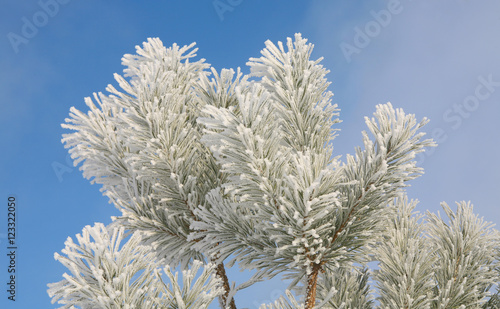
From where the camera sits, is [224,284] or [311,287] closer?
[311,287]

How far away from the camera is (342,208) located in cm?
211

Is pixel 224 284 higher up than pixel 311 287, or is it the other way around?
pixel 224 284

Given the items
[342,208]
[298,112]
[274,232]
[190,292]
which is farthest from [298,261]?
[298,112]

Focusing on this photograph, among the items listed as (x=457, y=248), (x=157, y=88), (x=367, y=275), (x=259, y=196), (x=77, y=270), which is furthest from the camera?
(x=367, y=275)

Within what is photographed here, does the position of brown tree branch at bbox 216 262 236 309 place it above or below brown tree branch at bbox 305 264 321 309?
above

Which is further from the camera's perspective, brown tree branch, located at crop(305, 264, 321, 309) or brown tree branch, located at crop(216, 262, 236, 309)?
brown tree branch, located at crop(216, 262, 236, 309)

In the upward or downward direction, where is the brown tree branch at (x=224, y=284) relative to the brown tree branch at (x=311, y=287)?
upward

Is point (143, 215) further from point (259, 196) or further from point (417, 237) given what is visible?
point (417, 237)

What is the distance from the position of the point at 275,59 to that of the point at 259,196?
0.82 meters

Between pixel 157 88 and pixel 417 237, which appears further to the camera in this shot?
pixel 417 237

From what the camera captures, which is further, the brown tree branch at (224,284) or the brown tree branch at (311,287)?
the brown tree branch at (224,284)

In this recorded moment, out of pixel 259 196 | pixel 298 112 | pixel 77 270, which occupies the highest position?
pixel 298 112

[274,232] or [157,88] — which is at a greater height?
[157,88]

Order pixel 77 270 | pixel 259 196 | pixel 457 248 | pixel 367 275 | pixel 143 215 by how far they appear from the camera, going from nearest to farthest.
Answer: pixel 77 270
pixel 259 196
pixel 143 215
pixel 457 248
pixel 367 275
